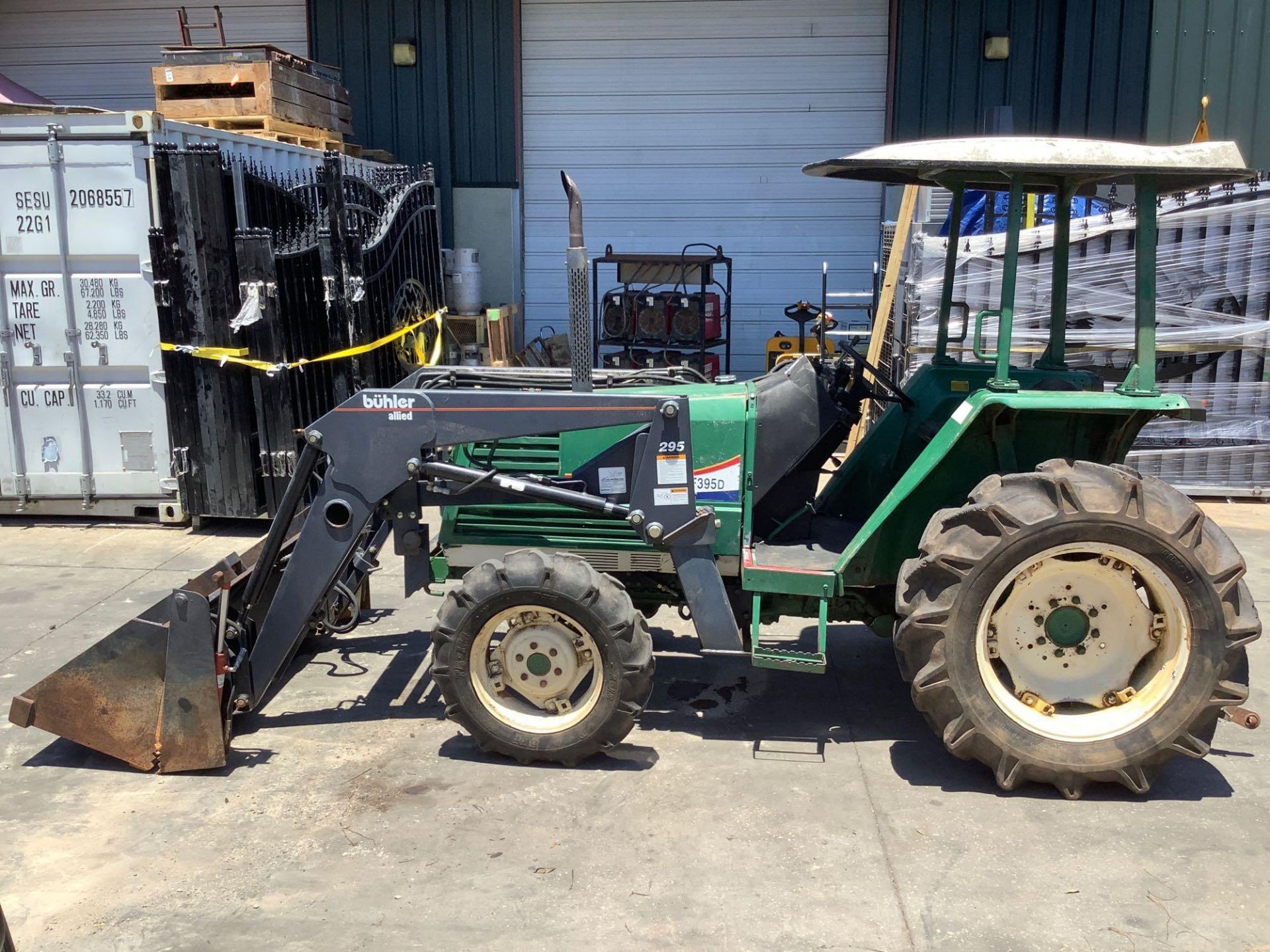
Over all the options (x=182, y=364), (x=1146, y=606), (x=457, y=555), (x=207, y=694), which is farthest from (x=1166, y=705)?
(x=182, y=364)

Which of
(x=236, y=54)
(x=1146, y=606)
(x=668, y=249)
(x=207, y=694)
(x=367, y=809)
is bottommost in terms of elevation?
(x=367, y=809)

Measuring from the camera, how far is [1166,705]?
4020 mm

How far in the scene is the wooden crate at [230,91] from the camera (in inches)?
372

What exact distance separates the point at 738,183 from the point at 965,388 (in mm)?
7788

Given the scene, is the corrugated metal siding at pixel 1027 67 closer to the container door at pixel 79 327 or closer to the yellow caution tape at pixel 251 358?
the yellow caution tape at pixel 251 358

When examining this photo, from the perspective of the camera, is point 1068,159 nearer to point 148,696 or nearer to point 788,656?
point 788,656

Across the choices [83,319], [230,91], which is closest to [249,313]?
[83,319]

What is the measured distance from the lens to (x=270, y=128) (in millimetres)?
9617

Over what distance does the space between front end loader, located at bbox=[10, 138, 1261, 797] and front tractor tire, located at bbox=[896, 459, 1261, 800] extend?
0.01 metres

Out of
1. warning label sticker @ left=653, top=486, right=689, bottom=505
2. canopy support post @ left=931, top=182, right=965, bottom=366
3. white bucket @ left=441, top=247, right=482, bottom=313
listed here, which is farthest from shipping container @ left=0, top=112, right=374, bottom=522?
canopy support post @ left=931, top=182, right=965, bottom=366

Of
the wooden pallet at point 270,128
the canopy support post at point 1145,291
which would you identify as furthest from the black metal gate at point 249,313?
the canopy support post at point 1145,291

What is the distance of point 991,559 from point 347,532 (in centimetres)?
248

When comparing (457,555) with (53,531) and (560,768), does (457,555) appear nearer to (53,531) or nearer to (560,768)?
(560,768)

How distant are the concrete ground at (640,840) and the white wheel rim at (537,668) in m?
0.22
